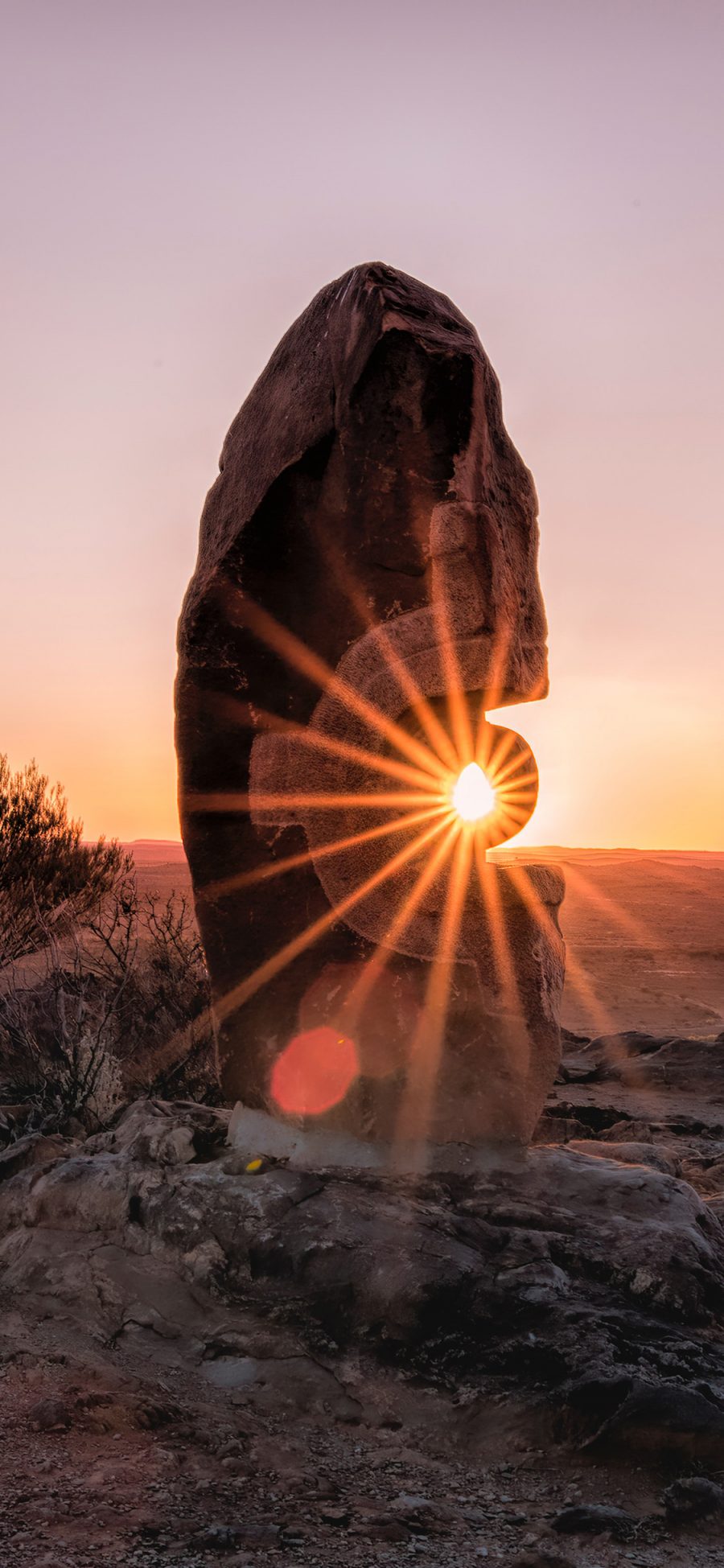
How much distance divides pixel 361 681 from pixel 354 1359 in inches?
80.9

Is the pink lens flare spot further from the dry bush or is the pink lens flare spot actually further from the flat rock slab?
the dry bush

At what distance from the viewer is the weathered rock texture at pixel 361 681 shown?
134 inches

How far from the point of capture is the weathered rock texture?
11.2 feet

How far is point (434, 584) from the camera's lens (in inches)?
136

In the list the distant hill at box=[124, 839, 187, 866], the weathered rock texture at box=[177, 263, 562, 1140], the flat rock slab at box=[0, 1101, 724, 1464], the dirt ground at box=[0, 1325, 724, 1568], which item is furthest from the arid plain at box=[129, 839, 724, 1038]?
the distant hill at box=[124, 839, 187, 866]

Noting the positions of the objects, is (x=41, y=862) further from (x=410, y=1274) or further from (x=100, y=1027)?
(x=410, y=1274)

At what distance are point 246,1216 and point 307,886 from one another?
1.08 m

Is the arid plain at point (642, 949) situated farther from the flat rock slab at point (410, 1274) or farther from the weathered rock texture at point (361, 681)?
the flat rock slab at point (410, 1274)

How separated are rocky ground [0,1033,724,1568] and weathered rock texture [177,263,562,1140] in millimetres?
411

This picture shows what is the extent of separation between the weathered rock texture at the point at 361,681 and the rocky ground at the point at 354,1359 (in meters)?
0.41

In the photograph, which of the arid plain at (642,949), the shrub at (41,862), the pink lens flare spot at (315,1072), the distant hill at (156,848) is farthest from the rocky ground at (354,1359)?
the distant hill at (156,848)

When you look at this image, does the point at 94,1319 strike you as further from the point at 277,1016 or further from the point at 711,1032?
the point at 711,1032

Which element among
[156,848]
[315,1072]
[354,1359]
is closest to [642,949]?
[315,1072]

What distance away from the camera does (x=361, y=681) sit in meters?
3.55
